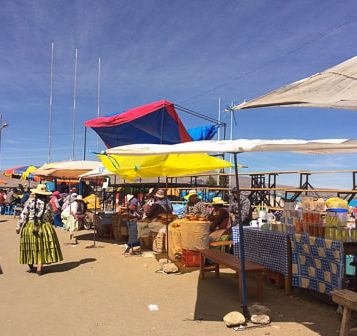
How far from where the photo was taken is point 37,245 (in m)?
7.68

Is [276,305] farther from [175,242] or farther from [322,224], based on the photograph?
[175,242]

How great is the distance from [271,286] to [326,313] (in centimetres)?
145

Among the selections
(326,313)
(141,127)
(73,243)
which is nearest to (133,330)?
(326,313)

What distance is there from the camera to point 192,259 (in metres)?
7.93

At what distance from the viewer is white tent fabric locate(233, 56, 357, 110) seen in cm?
341

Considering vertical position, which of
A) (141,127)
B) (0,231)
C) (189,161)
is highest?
(141,127)

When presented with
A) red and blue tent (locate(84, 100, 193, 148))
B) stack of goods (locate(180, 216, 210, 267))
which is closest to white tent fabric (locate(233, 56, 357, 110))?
stack of goods (locate(180, 216, 210, 267))

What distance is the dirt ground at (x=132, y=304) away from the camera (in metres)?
4.73

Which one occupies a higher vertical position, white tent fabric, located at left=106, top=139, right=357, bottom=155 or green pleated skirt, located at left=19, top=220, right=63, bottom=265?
white tent fabric, located at left=106, top=139, right=357, bottom=155

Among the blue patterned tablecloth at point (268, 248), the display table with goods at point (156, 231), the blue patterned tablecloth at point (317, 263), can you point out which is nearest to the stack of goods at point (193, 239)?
the blue patterned tablecloth at point (268, 248)

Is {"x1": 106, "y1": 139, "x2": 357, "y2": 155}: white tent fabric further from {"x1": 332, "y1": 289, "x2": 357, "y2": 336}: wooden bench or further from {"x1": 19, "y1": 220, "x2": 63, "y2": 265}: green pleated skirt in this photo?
{"x1": 19, "y1": 220, "x2": 63, "y2": 265}: green pleated skirt

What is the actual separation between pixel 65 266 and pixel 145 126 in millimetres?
3500

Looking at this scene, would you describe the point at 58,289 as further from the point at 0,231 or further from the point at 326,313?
the point at 0,231

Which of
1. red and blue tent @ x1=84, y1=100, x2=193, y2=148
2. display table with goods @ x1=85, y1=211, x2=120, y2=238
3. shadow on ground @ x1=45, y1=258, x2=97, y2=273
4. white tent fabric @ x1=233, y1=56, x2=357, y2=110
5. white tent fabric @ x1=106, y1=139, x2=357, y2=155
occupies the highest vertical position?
red and blue tent @ x1=84, y1=100, x2=193, y2=148
